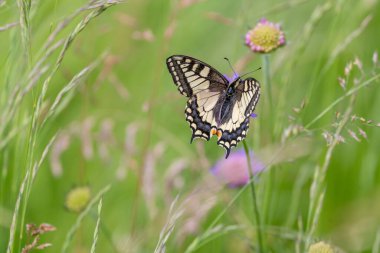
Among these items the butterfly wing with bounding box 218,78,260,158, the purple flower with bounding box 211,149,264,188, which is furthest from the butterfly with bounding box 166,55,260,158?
the purple flower with bounding box 211,149,264,188

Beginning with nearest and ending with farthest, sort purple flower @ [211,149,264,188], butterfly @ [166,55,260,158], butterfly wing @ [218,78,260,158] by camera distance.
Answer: butterfly wing @ [218,78,260,158] < butterfly @ [166,55,260,158] < purple flower @ [211,149,264,188]

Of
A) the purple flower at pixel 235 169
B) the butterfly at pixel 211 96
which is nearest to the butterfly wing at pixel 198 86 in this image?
the butterfly at pixel 211 96

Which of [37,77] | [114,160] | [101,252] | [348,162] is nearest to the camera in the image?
[37,77]

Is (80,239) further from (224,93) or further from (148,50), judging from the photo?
(148,50)

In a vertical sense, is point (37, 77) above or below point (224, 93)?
above

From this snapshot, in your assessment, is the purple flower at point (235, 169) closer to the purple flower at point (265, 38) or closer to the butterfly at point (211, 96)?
the butterfly at point (211, 96)

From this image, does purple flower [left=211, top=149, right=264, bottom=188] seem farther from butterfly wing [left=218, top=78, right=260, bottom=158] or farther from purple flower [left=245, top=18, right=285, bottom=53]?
purple flower [left=245, top=18, right=285, bottom=53]

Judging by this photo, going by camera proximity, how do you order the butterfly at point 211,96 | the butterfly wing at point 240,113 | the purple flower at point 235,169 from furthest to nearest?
1. the purple flower at point 235,169
2. the butterfly at point 211,96
3. the butterfly wing at point 240,113

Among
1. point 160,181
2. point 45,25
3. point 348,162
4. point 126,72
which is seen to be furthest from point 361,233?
point 126,72
